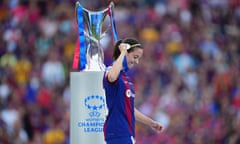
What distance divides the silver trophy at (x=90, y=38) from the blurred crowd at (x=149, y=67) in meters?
4.98

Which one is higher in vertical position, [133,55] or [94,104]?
[133,55]

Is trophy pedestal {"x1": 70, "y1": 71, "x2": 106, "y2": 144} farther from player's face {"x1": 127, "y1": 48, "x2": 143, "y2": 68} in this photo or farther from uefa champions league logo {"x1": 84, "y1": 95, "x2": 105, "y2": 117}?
player's face {"x1": 127, "y1": 48, "x2": 143, "y2": 68}

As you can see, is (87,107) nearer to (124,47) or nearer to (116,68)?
(124,47)

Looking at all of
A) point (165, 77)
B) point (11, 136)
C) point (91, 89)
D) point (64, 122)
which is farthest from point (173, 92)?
point (91, 89)

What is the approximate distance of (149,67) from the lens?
18.5 metres

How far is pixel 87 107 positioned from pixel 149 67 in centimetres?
781

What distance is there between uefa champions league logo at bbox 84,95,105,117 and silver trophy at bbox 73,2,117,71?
403 mm

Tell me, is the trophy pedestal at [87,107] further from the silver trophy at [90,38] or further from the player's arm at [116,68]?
the player's arm at [116,68]

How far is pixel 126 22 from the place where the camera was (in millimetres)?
20469

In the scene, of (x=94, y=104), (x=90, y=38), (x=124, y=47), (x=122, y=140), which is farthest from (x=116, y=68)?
(x=90, y=38)

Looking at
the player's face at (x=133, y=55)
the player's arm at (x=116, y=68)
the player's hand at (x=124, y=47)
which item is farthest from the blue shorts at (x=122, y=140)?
the player's hand at (x=124, y=47)

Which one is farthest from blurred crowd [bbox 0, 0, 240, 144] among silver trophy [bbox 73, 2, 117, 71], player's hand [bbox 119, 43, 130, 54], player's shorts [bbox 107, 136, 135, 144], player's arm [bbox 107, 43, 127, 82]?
player's arm [bbox 107, 43, 127, 82]

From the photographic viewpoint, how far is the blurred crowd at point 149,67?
55.2ft

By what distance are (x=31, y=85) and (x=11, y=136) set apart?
227 centimetres
